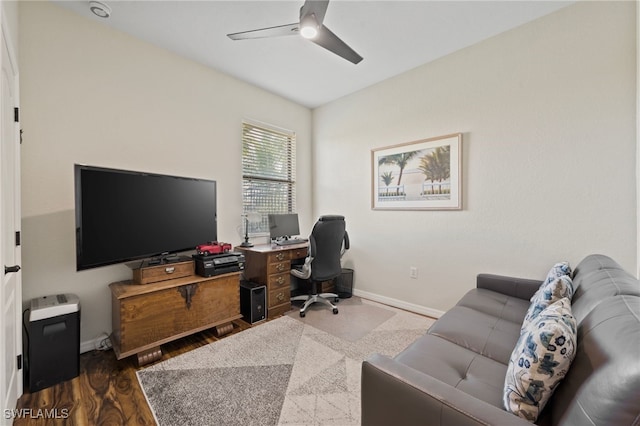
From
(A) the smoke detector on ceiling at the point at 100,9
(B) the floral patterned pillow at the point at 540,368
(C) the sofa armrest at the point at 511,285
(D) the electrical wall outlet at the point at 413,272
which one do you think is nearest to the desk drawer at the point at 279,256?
(D) the electrical wall outlet at the point at 413,272

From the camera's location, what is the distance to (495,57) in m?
2.60

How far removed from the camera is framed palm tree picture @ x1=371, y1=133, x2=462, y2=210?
2.86 m

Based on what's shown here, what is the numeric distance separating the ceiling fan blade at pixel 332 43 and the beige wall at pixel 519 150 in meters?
1.27

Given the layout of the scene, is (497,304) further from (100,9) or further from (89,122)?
(100,9)

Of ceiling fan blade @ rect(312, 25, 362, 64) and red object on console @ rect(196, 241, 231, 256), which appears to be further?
red object on console @ rect(196, 241, 231, 256)

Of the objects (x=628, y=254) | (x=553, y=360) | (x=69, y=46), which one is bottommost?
(x=553, y=360)

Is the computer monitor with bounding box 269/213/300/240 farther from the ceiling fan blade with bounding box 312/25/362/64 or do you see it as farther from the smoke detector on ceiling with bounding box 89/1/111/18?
the smoke detector on ceiling with bounding box 89/1/111/18

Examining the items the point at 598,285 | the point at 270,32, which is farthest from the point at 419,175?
the point at 270,32

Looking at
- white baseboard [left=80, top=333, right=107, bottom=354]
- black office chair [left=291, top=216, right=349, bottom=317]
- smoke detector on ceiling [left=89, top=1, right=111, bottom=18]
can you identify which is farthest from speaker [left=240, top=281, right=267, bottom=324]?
smoke detector on ceiling [left=89, top=1, right=111, bottom=18]

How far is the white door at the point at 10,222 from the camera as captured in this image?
142 cm

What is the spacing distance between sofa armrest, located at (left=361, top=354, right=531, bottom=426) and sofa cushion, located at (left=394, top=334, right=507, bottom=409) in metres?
0.32

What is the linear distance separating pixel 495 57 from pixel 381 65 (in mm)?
1121

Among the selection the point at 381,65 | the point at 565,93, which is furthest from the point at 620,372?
the point at 381,65

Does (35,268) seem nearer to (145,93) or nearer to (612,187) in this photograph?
(145,93)
